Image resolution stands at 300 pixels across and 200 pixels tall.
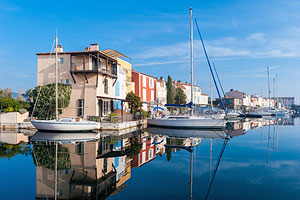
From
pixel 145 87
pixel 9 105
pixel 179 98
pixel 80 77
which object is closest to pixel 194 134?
pixel 80 77

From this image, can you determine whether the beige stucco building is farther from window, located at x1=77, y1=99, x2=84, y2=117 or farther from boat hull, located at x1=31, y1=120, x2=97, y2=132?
boat hull, located at x1=31, y1=120, x2=97, y2=132

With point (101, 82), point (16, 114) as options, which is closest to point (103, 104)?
point (101, 82)

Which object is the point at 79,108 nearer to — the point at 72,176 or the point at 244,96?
the point at 72,176

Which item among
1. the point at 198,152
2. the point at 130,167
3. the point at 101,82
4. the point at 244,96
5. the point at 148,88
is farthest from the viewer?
the point at 244,96

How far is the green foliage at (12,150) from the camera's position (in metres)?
13.7

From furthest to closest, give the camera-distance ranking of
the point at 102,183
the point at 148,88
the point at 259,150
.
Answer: the point at 148,88 → the point at 259,150 → the point at 102,183

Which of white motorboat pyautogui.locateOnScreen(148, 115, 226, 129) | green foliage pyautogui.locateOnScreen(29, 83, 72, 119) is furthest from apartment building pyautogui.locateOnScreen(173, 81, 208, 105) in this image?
green foliage pyautogui.locateOnScreen(29, 83, 72, 119)

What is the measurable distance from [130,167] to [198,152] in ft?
18.7

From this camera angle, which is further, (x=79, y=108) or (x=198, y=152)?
(x=79, y=108)

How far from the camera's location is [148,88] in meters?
49.6

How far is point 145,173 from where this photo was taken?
33.9 ft

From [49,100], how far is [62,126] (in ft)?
18.5

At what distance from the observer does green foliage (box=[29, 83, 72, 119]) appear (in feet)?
88.6

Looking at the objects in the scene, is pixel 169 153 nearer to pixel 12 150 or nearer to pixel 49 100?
pixel 12 150
